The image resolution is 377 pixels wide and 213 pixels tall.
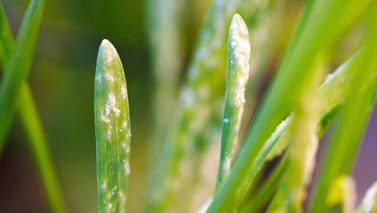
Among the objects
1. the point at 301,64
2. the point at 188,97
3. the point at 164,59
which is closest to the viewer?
the point at 301,64

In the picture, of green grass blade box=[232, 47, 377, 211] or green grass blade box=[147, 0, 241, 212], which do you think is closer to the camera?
green grass blade box=[232, 47, 377, 211]

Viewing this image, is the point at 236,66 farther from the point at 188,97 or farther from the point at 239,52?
the point at 188,97

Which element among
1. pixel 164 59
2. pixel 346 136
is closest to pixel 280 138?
pixel 346 136

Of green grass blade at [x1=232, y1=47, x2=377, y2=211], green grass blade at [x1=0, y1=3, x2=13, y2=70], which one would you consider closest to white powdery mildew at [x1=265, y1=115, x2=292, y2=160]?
green grass blade at [x1=232, y1=47, x2=377, y2=211]

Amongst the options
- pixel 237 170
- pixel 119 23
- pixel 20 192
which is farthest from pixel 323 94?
pixel 20 192

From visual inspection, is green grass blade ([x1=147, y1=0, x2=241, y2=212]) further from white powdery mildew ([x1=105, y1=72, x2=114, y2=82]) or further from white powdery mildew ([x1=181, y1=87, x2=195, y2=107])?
white powdery mildew ([x1=105, y1=72, x2=114, y2=82])

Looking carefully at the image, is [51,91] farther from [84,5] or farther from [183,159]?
[183,159]
